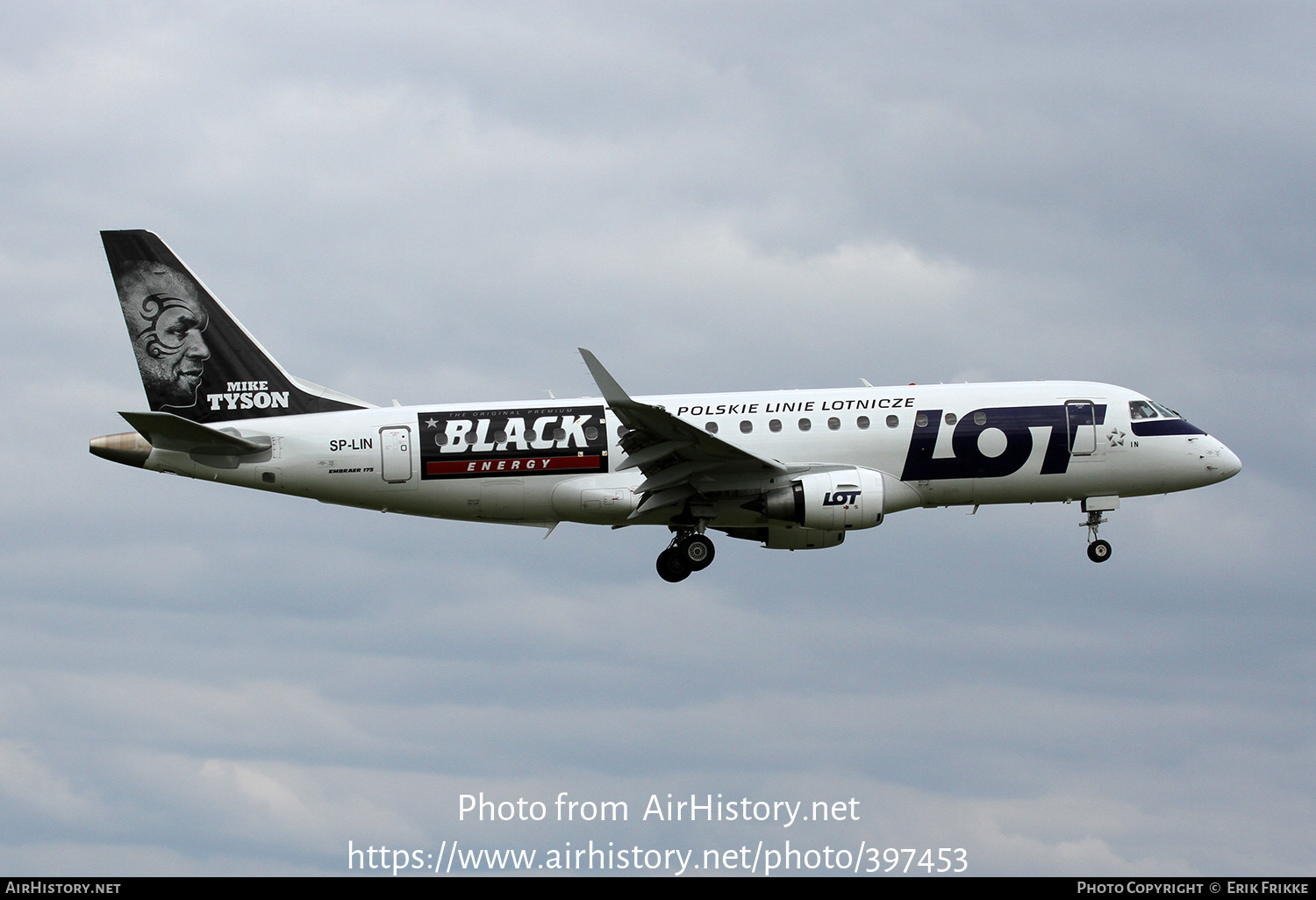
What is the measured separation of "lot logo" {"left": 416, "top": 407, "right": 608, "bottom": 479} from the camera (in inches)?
1683

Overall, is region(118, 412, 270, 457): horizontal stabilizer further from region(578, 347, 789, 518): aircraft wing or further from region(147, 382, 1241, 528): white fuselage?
region(578, 347, 789, 518): aircraft wing

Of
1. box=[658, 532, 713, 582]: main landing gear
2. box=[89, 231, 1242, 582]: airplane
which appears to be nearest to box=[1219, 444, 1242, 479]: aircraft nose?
box=[89, 231, 1242, 582]: airplane

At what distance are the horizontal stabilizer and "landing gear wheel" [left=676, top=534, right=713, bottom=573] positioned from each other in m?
12.8

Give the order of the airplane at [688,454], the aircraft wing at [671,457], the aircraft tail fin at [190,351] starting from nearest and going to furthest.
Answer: the aircraft wing at [671,457] < the airplane at [688,454] < the aircraft tail fin at [190,351]

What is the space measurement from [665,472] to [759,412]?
141 inches

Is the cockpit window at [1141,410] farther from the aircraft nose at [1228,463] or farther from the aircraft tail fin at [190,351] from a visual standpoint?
the aircraft tail fin at [190,351]

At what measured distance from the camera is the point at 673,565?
43.5 meters

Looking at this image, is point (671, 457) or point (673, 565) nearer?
point (671, 457)

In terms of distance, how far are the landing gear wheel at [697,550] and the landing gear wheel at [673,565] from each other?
0.09 metres

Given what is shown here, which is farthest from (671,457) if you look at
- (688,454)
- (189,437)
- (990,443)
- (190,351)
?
(190,351)

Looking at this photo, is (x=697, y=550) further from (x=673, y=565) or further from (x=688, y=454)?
(x=688, y=454)

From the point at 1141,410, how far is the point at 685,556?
1461cm

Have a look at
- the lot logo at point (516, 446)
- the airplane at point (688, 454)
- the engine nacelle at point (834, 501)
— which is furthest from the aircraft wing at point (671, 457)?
the lot logo at point (516, 446)

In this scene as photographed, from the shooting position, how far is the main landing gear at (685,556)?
4347cm
